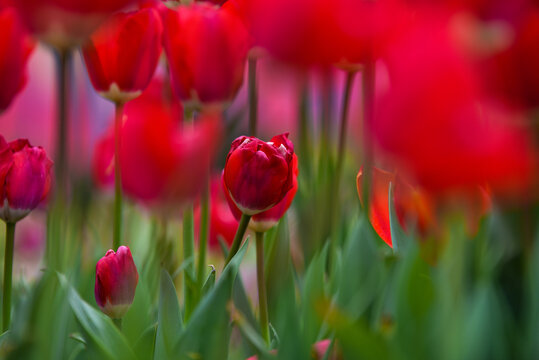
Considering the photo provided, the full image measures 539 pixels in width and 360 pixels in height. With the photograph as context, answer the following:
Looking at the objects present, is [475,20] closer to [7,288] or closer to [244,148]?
[244,148]

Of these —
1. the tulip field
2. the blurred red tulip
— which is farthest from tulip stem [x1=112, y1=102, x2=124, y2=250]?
the blurred red tulip

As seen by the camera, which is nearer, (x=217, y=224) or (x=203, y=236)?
(x=203, y=236)

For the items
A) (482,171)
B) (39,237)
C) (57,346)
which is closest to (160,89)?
(57,346)

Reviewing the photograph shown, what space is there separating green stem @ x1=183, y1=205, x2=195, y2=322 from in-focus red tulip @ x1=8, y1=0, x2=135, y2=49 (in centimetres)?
18

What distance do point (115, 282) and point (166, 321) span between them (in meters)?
0.06

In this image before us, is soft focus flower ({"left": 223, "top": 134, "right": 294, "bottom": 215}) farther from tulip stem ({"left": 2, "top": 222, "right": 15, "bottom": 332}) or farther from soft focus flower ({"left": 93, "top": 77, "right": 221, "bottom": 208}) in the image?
tulip stem ({"left": 2, "top": 222, "right": 15, "bottom": 332})

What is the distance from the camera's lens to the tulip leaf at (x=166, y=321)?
344 mm

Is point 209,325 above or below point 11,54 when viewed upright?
below

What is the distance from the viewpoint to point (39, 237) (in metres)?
1.33

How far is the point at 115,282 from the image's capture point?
396 mm

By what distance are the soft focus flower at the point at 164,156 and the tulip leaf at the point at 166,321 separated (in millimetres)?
46

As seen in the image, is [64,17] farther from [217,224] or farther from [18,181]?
[217,224]

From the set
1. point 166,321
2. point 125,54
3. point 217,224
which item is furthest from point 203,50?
point 217,224

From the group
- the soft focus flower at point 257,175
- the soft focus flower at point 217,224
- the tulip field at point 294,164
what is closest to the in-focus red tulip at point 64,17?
the tulip field at point 294,164
